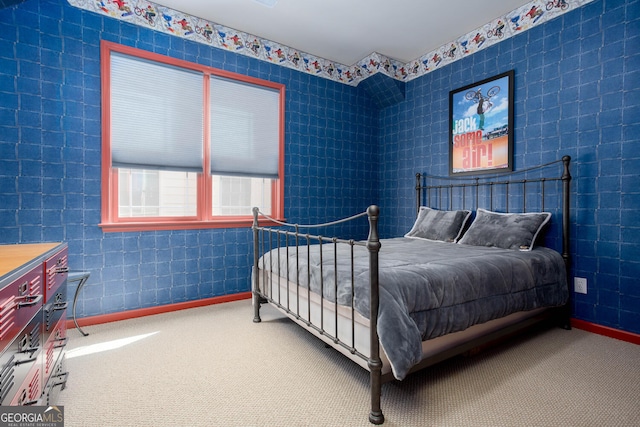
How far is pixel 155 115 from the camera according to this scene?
2.72 m

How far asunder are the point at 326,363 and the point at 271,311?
1.08 metres

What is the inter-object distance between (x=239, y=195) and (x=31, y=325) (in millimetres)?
2303

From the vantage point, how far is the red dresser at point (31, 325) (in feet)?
2.91

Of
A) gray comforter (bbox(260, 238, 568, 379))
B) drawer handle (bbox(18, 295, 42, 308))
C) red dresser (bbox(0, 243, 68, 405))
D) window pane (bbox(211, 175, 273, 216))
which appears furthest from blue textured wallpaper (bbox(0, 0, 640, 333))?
drawer handle (bbox(18, 295, 42, 308))

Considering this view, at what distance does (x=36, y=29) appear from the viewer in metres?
2.30

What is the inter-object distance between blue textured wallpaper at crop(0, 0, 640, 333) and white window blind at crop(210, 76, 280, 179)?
23 cm

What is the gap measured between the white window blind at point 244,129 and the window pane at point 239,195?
0.42 feet

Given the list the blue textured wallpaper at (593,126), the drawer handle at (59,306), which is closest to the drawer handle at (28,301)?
the drawer handle at (59,306)

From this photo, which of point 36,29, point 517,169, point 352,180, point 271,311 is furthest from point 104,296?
point 517,169

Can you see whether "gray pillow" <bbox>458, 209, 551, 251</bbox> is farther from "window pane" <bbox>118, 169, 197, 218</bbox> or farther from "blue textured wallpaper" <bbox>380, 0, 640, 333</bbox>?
"window pane" <bbox>118, 169, 197, 218</bbox>

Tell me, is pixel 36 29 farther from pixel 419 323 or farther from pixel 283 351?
pixel 419 323

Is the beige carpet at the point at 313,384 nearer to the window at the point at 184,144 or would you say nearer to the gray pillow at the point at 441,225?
the gray pillow at the point at 441,225

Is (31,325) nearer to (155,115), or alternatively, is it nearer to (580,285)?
(155,115)

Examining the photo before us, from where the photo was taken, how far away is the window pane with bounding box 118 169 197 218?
272cm
